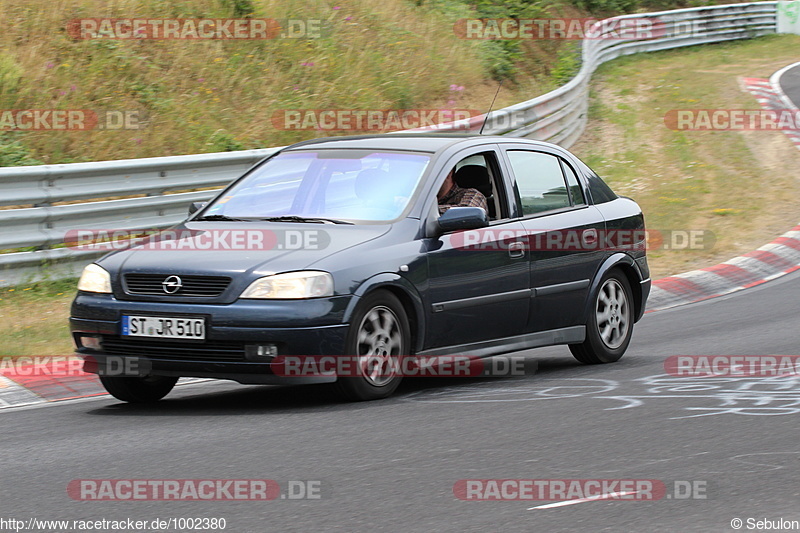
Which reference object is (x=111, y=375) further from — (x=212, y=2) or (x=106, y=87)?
(x=212, y=2)

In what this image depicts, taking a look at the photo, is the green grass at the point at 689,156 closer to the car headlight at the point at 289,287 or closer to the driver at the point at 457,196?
the driver at the point at 457,196

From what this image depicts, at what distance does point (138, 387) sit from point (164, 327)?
0.94 meters

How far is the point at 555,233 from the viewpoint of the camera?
29.5 ft

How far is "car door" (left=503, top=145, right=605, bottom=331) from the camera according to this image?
8.82m

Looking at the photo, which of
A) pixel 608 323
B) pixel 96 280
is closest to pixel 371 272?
pixel 96 280

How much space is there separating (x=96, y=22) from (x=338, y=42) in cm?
562

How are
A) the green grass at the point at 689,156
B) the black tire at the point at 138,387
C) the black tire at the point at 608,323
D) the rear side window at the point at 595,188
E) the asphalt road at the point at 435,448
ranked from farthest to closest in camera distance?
the green grass at the point at 689,156 < the rear side window at the point at 595,188 < the black tire at the point at 608,323 < the black tire at the point at 138,387 < the asphalt road at the point at 435,448

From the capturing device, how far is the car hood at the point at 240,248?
7.19 m

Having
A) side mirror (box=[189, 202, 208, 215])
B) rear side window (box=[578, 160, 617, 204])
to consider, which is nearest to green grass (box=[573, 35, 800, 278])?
rear side window (box=[578, 160, 617, 204])

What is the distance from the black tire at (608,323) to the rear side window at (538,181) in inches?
29.1

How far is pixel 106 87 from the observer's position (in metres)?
16.9

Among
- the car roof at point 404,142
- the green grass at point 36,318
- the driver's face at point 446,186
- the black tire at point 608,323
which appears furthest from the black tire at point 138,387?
the black tire at point 608,323

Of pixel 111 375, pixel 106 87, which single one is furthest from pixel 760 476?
pixel 106 87

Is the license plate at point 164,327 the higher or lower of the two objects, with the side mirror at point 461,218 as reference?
lower
